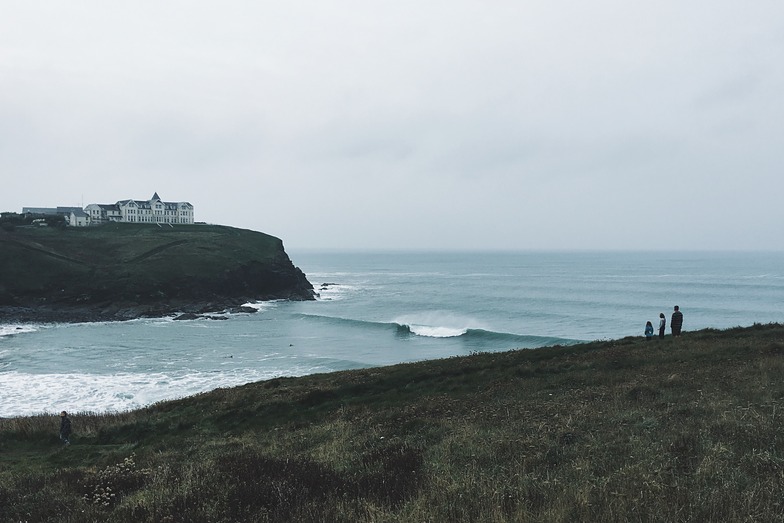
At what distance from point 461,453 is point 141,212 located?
18044 cm

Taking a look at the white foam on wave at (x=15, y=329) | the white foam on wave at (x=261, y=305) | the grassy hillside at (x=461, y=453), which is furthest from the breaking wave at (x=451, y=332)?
the white foam on wave at (x=15, y=329)

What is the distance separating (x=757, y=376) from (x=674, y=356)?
19.1ft

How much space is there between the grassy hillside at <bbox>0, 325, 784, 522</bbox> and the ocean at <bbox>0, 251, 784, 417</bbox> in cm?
1768

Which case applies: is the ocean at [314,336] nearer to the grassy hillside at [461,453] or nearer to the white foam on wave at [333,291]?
the white foam on wave at [333,291]

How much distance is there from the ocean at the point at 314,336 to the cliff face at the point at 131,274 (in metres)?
8.31

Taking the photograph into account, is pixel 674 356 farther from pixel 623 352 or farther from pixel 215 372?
pixel 215 372

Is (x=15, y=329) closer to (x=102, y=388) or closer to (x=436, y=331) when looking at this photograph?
(x=102, y=388)

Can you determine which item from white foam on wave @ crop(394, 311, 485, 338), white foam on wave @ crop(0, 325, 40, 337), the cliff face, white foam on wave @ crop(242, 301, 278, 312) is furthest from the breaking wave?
white foam on wave @ crop(0, 325, 40, 337)

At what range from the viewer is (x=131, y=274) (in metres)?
89.2

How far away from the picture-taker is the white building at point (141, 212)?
6285 inches

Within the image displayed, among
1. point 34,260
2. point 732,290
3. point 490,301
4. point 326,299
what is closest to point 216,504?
point 490,301

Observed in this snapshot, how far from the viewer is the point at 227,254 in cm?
10744

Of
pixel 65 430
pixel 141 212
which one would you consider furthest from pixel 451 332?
pixel 141 212

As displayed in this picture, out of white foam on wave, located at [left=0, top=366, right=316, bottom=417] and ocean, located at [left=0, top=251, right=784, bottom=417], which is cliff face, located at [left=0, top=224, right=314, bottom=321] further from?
white foam on wave, located at [left=0, top=366, right=316, bottom=417]
